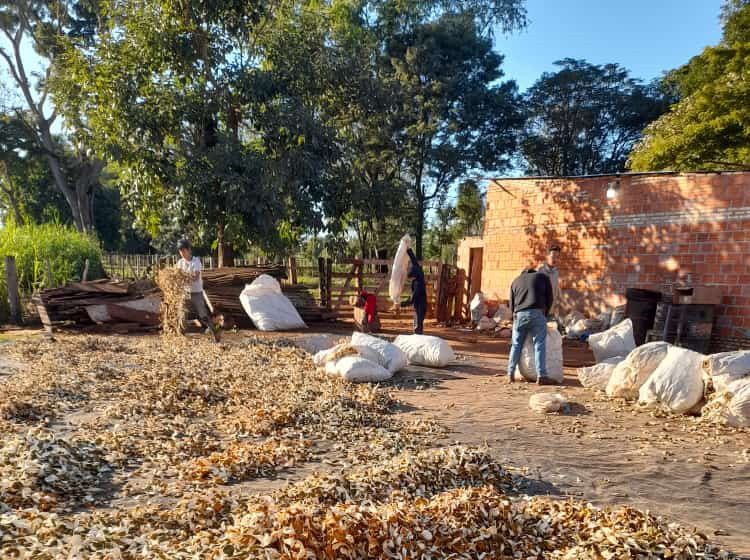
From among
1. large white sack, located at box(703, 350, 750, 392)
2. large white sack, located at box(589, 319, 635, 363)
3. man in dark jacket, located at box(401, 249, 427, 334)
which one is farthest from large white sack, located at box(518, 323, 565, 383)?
man in dark jacket, located at box(401, 249, 427, 334)

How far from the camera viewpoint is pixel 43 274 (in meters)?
13.5

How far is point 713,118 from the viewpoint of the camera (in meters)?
13.8

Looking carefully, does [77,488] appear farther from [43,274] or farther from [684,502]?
[43,274]

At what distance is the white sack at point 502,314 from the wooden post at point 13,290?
1016 centimetres

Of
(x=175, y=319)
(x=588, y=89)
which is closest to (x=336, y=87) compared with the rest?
(x=175, y=319)

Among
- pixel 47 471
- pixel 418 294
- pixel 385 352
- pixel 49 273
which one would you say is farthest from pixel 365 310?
pixel 49 273

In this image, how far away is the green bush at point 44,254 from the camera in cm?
1328

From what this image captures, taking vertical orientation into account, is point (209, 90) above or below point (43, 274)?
above

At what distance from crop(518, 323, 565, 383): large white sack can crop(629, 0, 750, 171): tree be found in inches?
320

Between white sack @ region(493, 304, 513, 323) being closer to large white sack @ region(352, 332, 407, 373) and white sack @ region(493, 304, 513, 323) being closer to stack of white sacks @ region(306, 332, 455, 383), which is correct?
stack of white sacks @ region(306, 332, 455, 383)

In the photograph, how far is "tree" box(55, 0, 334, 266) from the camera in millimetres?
11266

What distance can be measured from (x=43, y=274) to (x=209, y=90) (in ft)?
19.9

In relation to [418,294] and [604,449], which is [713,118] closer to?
[418,294]

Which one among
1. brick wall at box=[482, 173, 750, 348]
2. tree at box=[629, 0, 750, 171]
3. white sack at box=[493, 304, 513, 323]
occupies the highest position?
tree at box=[629, 0, 750, 171]
